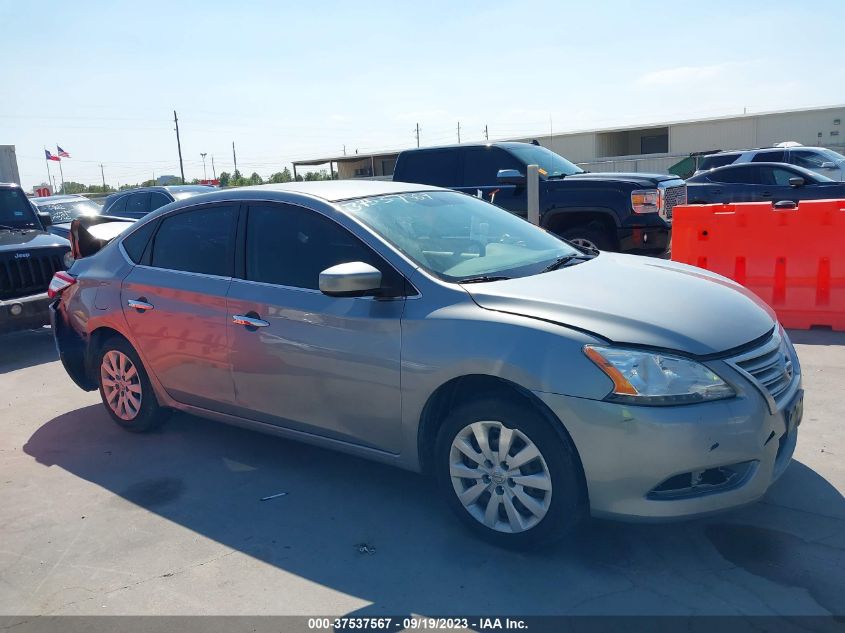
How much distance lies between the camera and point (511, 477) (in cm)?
336

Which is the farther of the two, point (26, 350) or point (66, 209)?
point (66, 209)

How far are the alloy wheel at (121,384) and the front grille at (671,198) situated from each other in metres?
6.53

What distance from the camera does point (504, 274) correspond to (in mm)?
3873

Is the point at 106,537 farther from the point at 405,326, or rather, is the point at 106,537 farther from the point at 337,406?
the point at 405,326

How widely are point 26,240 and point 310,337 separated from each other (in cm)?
617

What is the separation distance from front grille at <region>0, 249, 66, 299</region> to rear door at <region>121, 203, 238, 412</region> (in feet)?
12.2

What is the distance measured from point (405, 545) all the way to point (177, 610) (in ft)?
3.53

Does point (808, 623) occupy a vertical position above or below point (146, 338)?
below

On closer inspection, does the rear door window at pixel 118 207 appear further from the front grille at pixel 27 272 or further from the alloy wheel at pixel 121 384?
the alloy wheel at pixel 121 384

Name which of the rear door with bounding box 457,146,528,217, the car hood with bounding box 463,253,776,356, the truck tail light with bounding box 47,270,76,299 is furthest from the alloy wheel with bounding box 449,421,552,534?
the rear door with bounding box 457,146,528,217

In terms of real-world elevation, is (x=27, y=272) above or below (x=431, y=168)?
below

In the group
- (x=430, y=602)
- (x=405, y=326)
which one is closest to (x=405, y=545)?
(x=430, y=602)

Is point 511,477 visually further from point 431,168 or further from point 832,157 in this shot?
point 832,157

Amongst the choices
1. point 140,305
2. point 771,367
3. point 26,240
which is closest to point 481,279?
point 771,367
